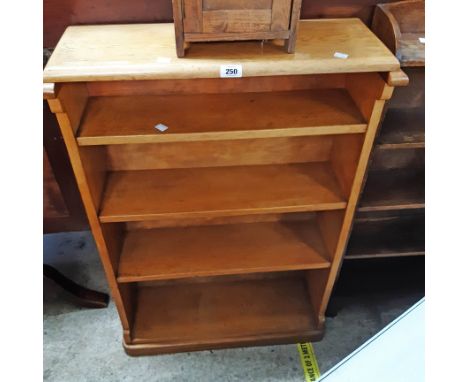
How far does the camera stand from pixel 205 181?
4.41 ft

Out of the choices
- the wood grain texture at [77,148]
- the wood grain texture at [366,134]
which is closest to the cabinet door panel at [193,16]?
the wood grain texture at [77,148]

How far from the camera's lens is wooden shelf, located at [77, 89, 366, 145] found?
1.04 m

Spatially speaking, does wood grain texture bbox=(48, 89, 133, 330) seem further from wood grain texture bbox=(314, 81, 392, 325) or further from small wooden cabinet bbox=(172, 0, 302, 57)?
wood grain texture bbox=(314, 81, 392, 325)

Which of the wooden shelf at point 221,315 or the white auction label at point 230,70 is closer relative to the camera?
the white auction label at point 230,70

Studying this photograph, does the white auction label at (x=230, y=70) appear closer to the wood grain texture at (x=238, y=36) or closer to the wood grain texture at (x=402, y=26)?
the wood grain texture at (x=238, y=36)

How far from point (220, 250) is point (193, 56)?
2.51 ft

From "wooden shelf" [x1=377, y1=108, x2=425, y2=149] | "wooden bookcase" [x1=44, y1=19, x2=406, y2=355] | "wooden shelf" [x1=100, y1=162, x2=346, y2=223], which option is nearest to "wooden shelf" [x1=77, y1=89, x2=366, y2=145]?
"wooden bookcase" [x1=44, y1=19, x2=406, y2=355]

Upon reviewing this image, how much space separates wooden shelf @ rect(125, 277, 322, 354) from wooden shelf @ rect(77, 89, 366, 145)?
934 mm

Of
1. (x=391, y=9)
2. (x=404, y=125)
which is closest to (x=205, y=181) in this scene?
(x=404, y=125)

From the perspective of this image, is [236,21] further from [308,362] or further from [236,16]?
[308,362]

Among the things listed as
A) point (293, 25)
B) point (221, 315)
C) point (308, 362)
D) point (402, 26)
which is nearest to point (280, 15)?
point (293, 25)

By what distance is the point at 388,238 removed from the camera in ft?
5.20

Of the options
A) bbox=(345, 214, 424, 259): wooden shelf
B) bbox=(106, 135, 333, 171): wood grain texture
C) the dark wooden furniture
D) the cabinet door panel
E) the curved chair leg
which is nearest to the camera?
the cabinet door panel

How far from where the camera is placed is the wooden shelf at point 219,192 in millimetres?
1230
